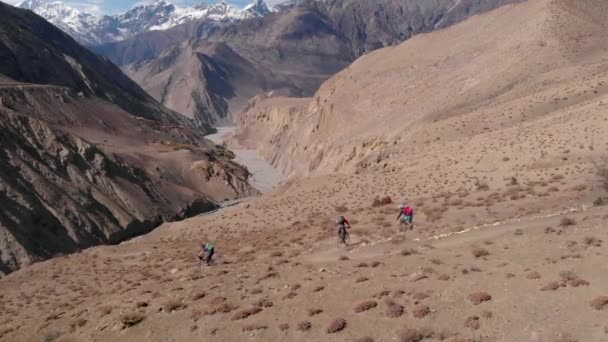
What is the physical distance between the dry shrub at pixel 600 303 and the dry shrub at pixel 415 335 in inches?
136

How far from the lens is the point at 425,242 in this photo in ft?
72.2

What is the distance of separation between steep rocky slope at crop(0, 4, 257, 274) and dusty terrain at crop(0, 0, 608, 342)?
14909 millimetres

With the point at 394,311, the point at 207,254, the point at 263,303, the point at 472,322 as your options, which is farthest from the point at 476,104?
the point at 472,322

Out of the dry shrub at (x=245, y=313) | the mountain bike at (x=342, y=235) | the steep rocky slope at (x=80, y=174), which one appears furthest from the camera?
the steep rocky slope at (x=80, y=174)

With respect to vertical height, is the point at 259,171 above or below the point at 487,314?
above

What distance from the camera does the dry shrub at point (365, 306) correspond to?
15.4m

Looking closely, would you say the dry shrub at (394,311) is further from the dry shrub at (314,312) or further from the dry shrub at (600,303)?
the dry shrub at (600,303)

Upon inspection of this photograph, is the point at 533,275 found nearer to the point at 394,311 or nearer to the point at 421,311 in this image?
the point at 421,311

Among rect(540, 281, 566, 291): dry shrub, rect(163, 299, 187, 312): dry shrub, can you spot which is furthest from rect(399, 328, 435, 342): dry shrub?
rect(163, 299, 187, 312): dry shrub

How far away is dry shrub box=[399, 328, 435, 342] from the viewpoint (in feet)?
43.7

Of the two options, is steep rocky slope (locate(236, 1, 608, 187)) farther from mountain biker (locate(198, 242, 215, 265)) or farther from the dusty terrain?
mountain biker (locate(198, 242, 215, 265))

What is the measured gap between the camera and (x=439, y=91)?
210 ft

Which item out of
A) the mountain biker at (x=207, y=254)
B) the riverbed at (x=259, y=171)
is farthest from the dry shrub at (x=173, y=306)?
the riverbed at (x=259, y=171)

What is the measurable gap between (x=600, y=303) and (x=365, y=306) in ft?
17.8
